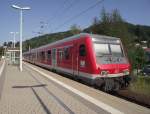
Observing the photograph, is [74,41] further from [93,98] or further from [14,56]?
[14,56]

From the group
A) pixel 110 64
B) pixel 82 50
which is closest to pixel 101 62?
pixel 110 64

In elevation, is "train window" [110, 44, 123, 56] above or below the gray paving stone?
above

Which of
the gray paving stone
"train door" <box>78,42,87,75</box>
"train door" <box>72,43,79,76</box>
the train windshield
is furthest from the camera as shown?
"train door" <box>72,43,79,76</box>

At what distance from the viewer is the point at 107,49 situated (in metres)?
12.6

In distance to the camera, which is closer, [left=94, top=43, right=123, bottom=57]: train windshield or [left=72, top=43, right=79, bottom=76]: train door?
[left=94, top=43, right=123, bottom=57]: train windshield

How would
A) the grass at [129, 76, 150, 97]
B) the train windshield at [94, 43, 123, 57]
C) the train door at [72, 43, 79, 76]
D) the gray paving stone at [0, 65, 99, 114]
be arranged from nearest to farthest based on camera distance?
1. the gray paving stone at [0, 65, 99, 114]
2. the train windshield at [94, 43, 123, 57]
3. the grass at [129, 76, 150, 97]
4. the train door at [72, 43, 79, 76]

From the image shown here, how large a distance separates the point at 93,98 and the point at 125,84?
429 cm

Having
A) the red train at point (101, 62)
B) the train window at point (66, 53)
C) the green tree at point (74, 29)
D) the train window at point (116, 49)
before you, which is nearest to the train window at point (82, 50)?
the red train at point (101, 62)

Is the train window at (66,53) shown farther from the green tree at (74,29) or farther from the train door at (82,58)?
the green tree at (74,29)

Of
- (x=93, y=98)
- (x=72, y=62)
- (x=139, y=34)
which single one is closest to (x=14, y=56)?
(x=72, y=62)

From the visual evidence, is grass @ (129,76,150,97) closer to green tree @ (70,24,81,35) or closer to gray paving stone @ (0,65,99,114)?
gray paving stone @ (0,65,99,114)

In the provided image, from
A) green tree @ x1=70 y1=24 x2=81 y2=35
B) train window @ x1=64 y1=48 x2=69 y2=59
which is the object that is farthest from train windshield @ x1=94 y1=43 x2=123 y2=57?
green tree @ x1=70 y1=24 x2=81 y2=35

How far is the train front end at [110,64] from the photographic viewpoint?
38.2 feet

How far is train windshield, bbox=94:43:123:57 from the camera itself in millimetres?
12258
